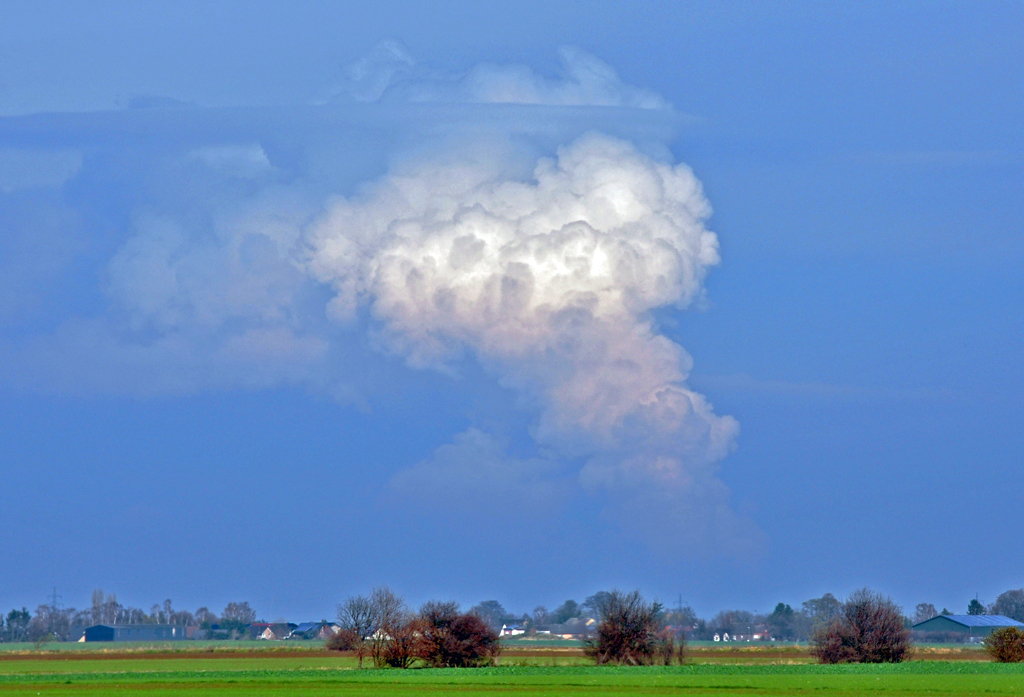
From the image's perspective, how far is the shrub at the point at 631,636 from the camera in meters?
85.8

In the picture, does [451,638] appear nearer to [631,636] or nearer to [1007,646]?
[631,636]

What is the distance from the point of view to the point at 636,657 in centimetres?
8550

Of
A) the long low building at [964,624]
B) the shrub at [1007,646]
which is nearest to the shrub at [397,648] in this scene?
the shrub at [1007,646]

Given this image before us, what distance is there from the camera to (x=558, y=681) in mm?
63875

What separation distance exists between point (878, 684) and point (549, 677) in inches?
695

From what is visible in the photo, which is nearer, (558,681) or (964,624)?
(558,681)

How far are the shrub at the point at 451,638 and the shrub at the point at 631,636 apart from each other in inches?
338

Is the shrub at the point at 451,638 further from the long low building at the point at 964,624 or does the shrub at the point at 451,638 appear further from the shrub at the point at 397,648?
the long low building at the point at 964,624

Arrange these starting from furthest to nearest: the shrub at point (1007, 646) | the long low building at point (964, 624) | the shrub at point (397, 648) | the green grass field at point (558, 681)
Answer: the long low building at point (964, 624) < the shrub at point (1007, 646) < the shrub at point (397, 648) < the green grass field at point (558, 681)

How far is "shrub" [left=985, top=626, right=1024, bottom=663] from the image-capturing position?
84.6 meters

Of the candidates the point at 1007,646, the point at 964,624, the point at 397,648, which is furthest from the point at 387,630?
the point at 964,624

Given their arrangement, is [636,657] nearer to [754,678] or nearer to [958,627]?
[754,678]

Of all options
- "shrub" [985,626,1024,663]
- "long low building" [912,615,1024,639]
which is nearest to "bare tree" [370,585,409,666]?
"shrub" [985,626,1024,663]

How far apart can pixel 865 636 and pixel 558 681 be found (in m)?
34.4
